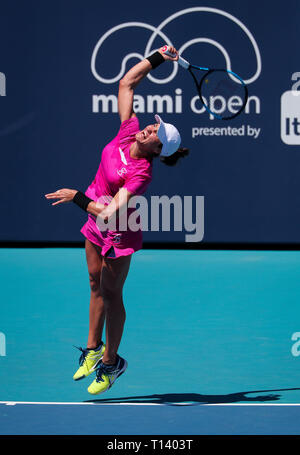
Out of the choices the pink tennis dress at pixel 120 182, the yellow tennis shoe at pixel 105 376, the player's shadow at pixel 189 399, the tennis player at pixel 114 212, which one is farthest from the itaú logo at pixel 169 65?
the player's shadow at pixel 189 399

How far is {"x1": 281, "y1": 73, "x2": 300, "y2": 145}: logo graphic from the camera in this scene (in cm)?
946

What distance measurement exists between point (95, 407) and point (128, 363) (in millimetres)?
881

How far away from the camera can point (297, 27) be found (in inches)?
372

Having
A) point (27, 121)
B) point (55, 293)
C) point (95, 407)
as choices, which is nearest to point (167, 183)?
point (27, 121)

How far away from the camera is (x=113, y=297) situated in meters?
4.79

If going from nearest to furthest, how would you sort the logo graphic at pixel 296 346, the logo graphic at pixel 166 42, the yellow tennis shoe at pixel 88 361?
the yellow tennis shoe at pixel 88 361 → the logo graphic at pixel 296 346 → the logo graphic at pixel 166 42

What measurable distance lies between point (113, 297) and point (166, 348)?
114 cm

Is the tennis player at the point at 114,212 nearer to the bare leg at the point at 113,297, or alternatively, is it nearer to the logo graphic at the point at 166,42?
the bare leg at the point at 113,297

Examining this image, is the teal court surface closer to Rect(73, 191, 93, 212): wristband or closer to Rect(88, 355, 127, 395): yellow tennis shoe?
Rect(88, 355, 127, 395): yellow tennis shoe

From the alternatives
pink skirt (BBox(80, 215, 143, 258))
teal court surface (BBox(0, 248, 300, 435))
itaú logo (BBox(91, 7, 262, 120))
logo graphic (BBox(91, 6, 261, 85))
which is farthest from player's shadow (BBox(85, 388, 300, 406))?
logo graphic (BBox(91, 6, 261, 85))

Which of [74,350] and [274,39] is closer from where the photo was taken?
[74,350]

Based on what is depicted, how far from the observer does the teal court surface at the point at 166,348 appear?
433cm
